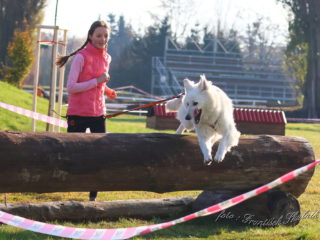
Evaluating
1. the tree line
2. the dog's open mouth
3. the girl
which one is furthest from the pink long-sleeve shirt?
the tree line

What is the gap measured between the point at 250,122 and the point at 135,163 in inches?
659

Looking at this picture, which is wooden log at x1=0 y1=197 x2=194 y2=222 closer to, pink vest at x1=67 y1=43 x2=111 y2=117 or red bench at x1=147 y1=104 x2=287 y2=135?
pink vest at x1=67 y1=43 x2=111 y2=117

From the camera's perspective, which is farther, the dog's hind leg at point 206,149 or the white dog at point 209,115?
the white dog at point 209,115

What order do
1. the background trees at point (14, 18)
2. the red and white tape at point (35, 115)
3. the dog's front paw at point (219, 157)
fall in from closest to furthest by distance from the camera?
Answer: the dog's front paw at point (219, 157) < the red and white tape at point (35, 115) < the background trees at point (14, 18)

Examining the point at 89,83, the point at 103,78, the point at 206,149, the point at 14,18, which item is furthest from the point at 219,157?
the point at 14,18

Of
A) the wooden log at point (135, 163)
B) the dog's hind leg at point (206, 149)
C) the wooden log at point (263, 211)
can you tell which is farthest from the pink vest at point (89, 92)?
the wooden log at point (263, 211)

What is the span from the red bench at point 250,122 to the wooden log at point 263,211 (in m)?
15.1

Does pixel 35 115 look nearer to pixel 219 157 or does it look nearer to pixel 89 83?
pixel 89 83

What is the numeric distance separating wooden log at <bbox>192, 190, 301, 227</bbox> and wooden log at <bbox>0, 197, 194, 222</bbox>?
0.44 meters

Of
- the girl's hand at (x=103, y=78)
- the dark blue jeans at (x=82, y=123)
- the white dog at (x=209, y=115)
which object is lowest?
the dark blue jeans at (x=82, y=123)

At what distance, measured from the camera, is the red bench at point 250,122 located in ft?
72.6

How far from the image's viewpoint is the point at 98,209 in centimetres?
665

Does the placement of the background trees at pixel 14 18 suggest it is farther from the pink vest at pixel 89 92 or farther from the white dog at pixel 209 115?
the white dog at pixel 209 115

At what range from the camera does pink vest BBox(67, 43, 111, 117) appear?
23.2ft
